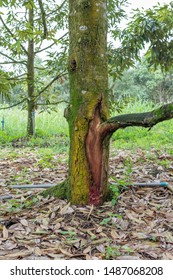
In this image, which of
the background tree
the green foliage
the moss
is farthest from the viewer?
the green foliage

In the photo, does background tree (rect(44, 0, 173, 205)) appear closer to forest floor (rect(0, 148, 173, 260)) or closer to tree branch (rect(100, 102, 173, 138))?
tree branch (rect(100, 102, 173, 138))

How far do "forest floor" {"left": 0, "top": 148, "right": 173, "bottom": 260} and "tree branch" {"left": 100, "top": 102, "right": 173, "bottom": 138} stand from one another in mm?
466

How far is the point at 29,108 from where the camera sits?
16.4ft

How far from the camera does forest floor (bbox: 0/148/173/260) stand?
4.31ft

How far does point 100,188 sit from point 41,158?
1.57m

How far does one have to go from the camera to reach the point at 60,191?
74.6 inches

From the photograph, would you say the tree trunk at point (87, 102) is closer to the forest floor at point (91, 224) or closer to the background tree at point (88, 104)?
the background tree at point (88, 104)

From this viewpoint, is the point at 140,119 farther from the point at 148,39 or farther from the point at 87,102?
the point at 148,39

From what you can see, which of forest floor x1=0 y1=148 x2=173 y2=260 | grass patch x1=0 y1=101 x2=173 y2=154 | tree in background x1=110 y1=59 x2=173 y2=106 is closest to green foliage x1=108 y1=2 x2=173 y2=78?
grass patch x1=0 y1=101 x2=173 y2=154

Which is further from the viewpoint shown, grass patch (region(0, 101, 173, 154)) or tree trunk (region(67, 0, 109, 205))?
grass patch (region(0, 101, 173, 154))

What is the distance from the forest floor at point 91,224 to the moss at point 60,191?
0.15 feet

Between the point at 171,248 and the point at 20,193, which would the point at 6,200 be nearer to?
the point at 20,193

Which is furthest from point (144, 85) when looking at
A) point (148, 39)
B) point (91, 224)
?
point (91, 224)

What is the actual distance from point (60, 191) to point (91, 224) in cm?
39
